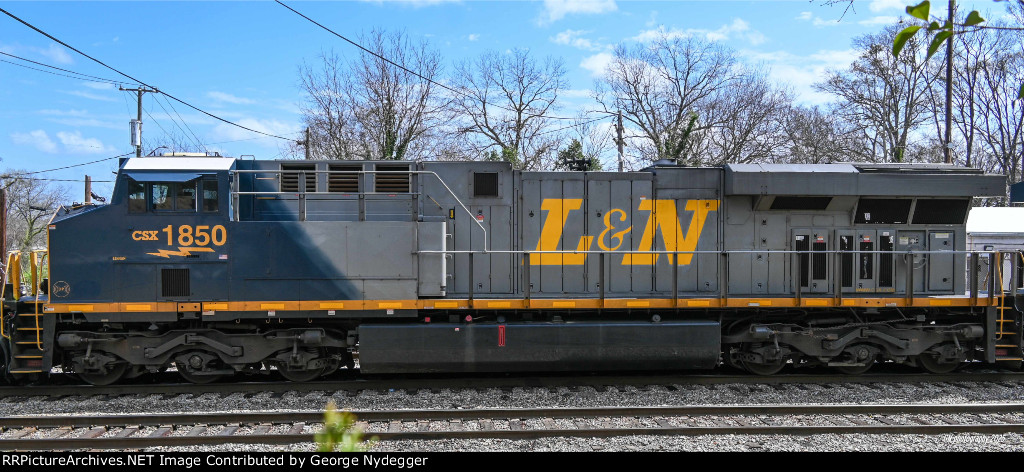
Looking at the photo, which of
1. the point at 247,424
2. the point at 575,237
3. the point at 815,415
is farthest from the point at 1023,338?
the point at 247,424

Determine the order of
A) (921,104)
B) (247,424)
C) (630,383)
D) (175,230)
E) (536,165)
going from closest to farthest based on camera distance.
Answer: (247,424) → (175,230) → (630,383) → (536,165) → (921,104)

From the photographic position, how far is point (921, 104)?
31.3m

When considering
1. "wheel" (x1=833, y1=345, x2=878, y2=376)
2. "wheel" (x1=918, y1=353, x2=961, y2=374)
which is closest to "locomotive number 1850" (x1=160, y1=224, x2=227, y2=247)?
"wheel" (x1=833, y1=345, x2=878, y2=376)

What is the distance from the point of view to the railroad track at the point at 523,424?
6180mm

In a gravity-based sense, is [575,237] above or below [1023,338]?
above

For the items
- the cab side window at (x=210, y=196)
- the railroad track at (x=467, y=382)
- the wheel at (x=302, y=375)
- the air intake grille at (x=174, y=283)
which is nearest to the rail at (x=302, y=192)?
the cab side window at (x=210, y=196)

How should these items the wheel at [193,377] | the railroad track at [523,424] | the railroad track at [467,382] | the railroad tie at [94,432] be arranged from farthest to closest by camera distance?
1. the wheel at [193,377]
2. the railroad track at [467,382]
3. the railroad tie at [94,432]
4. the railroad track at [523,424]

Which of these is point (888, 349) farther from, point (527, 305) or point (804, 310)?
point (527, 305)

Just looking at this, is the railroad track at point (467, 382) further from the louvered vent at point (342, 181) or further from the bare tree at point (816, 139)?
the bare tree at point (816, 139)

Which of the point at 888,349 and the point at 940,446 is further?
the point at 888,349

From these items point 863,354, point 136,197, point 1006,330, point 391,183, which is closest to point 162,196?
point 136,197

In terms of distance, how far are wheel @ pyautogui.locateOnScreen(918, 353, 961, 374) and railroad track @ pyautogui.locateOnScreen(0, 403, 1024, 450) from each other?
167cm

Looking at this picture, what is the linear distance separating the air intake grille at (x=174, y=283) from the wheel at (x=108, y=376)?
4.43 feet

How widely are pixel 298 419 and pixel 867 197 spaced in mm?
8575
